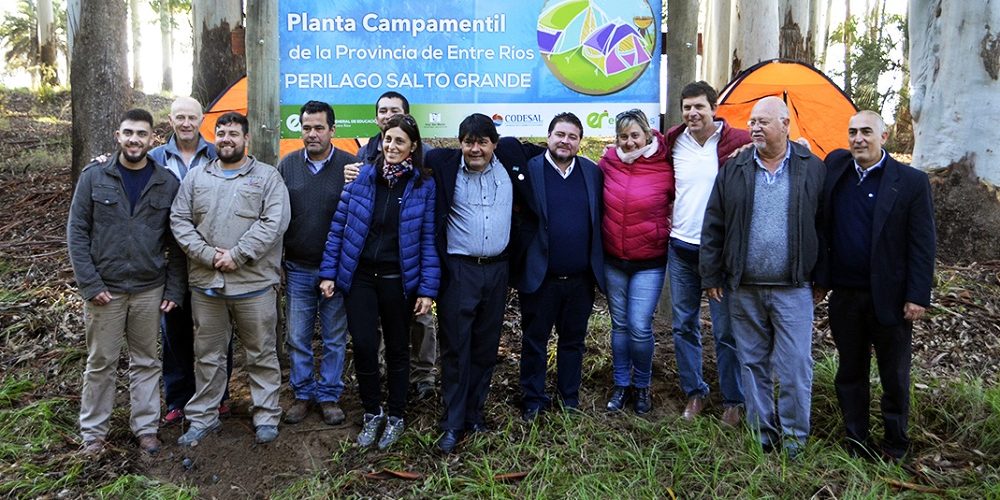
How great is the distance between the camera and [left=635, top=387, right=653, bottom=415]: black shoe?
4.79 m

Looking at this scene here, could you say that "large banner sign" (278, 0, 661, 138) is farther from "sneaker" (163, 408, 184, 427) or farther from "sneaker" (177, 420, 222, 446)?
"sneaker" (177, 420, 222, 446)

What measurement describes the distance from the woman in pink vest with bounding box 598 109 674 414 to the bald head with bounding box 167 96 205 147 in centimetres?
251

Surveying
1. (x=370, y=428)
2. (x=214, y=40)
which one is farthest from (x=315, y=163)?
(x=214, y=40)

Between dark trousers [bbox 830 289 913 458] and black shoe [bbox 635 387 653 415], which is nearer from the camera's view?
dark trousers [bbox 830 289 913 458]

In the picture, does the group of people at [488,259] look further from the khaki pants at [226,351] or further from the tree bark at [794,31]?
the tree bark at [794,31]

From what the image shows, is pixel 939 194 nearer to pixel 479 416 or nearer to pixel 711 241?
pixel 711 241

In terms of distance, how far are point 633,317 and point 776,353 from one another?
85 centimetres

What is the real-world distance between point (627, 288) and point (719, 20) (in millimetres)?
8227

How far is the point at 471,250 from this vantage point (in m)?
4.31

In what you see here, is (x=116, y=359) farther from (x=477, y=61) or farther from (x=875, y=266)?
(x=875, y=266)

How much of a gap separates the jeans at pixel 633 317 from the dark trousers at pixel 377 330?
126 cm

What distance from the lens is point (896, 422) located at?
417cm

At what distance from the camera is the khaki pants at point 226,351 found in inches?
173

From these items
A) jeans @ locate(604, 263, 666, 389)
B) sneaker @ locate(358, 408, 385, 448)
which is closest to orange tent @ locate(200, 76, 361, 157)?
sneaker @ locate(358, 408, 385, 448)
